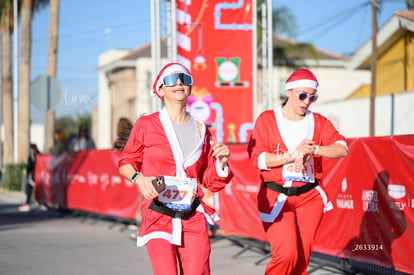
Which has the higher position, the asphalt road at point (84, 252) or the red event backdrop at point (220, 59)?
the red event backdrop at point (220, 59)

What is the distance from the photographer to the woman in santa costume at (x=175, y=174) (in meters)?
4.63

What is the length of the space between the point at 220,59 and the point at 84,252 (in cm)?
465

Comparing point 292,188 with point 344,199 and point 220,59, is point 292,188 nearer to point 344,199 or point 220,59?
point 344,199

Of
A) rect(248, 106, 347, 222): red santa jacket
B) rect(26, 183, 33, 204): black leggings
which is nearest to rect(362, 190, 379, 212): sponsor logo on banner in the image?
rect(248, 106, 347, 222): red santa jacket

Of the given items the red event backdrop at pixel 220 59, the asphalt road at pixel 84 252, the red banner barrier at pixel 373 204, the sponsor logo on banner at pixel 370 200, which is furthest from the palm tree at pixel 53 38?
the sponsor logo on banner at pixel 370 200

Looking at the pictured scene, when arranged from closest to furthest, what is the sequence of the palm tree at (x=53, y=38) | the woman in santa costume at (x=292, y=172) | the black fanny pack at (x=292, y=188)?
the woman in santa costume at (x=292, y=172)
the black fanny pack at (x=292, y=188)
the palm tree at (x=53, y=38)

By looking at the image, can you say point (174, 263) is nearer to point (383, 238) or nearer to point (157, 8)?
point (383, 238)

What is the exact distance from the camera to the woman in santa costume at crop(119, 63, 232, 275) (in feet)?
15.2

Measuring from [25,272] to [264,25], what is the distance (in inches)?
272

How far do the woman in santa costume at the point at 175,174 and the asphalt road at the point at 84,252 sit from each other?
4102mm

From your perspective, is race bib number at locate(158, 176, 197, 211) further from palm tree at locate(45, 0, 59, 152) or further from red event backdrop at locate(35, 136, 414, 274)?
palm tree at locate(45, 0, 59, 152)

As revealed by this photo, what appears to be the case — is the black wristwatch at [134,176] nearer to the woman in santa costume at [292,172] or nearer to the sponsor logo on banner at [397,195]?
the woman in santa costume at [292,172]

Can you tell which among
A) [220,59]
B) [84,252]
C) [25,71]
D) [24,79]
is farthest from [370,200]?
[24,79]

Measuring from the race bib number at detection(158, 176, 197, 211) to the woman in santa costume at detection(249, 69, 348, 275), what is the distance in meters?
0.93
